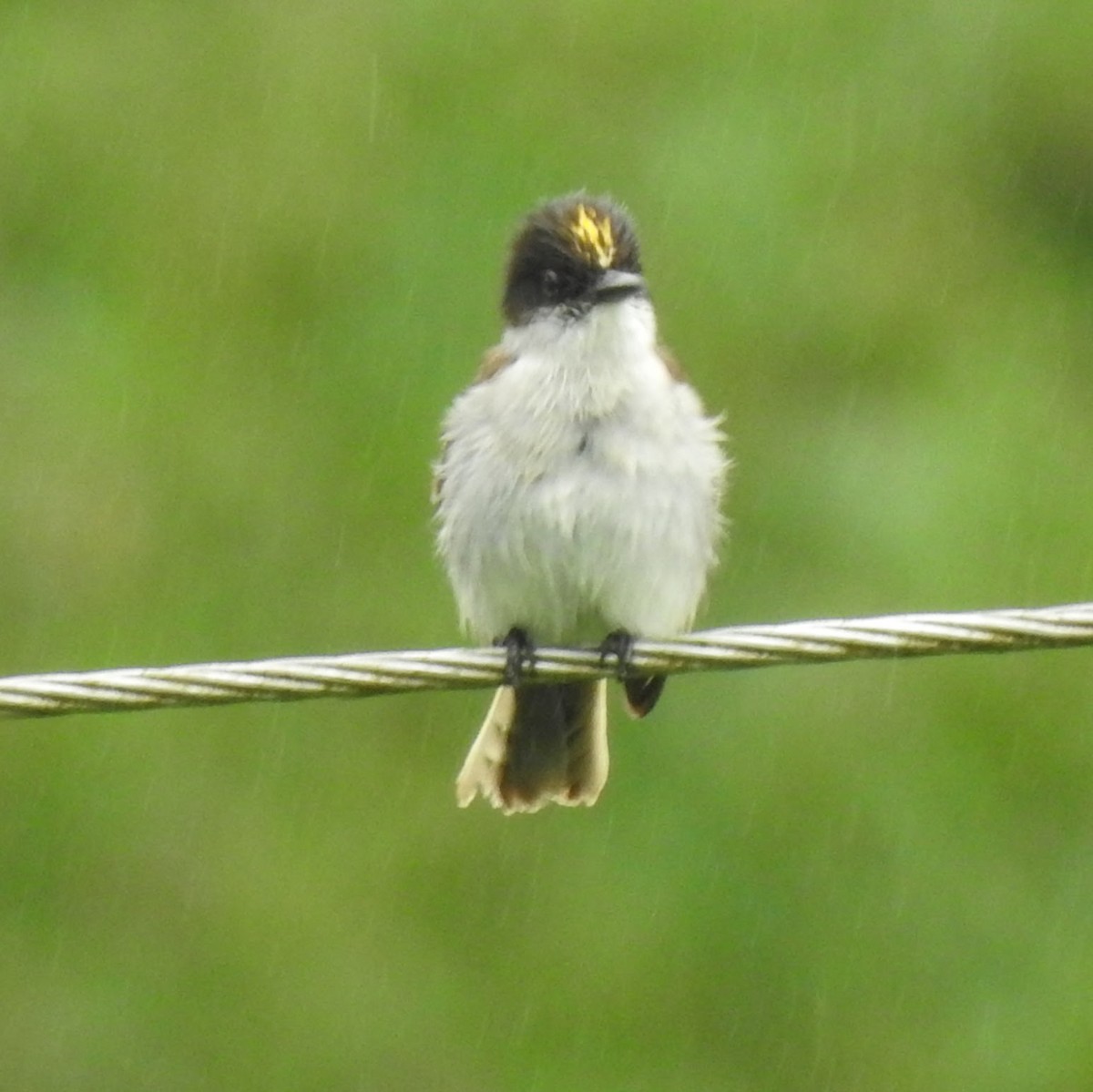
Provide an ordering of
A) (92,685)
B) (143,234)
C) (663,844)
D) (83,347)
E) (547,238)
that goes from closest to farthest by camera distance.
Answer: (92,685)
(547,238)
(663,844)
(83,347)
(143,234)

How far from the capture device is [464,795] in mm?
7160

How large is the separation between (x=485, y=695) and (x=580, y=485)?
3426 millimetres

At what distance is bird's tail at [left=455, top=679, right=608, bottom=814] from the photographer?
7.27 meters

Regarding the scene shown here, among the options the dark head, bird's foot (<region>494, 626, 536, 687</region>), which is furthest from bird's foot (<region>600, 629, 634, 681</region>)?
the dark head

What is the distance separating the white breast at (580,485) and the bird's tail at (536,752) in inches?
20.0

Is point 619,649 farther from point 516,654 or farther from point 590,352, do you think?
point 590,352

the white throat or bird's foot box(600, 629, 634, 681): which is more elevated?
the white throat

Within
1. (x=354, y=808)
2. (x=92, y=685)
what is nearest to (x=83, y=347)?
(x=354, y=808)

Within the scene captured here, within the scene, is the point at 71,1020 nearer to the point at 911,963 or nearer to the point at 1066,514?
the point at 911,963

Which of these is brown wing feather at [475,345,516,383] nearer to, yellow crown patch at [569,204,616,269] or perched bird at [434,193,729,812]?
perched bird at [434,193,729,812]

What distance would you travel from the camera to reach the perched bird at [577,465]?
6531 mm

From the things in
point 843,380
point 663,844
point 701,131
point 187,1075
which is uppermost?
point 701,131

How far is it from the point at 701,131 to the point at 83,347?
2.49m

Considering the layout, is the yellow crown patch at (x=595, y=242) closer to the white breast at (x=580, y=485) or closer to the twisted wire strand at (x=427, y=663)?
the white breast at (x=580, y=485)
